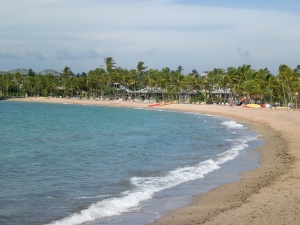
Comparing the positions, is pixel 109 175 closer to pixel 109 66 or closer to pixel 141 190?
pixel 141 190

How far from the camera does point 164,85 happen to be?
108312 millimetres

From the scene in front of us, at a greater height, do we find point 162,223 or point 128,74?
point 128,74

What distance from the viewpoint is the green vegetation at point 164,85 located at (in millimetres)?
78188

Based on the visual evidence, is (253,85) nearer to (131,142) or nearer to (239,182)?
(131,142)

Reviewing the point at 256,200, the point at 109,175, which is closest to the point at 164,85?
the point at 109,175

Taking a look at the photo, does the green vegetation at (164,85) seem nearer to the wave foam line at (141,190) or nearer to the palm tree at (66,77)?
the palm tree at (66,77)

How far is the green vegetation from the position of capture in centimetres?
7819

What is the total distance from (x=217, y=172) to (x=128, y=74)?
102355 millimetres

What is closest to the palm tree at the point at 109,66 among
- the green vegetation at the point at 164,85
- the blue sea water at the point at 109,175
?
the green vegetation at the point at 164,85

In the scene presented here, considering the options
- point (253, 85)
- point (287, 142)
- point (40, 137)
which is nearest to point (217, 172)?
point (287, 142)

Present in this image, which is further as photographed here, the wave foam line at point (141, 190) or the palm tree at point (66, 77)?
the palm tree at point (66, 77)

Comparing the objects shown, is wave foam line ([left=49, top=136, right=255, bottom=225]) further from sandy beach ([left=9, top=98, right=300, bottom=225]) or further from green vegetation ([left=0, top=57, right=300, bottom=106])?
green vegetation ([left=0, top=57, right=300, bottom=106])

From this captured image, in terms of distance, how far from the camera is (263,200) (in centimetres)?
1284

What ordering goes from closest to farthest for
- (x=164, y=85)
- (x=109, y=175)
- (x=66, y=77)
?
(x=109, y=175) → (x=164, y=85) → (x=66, y=77)
